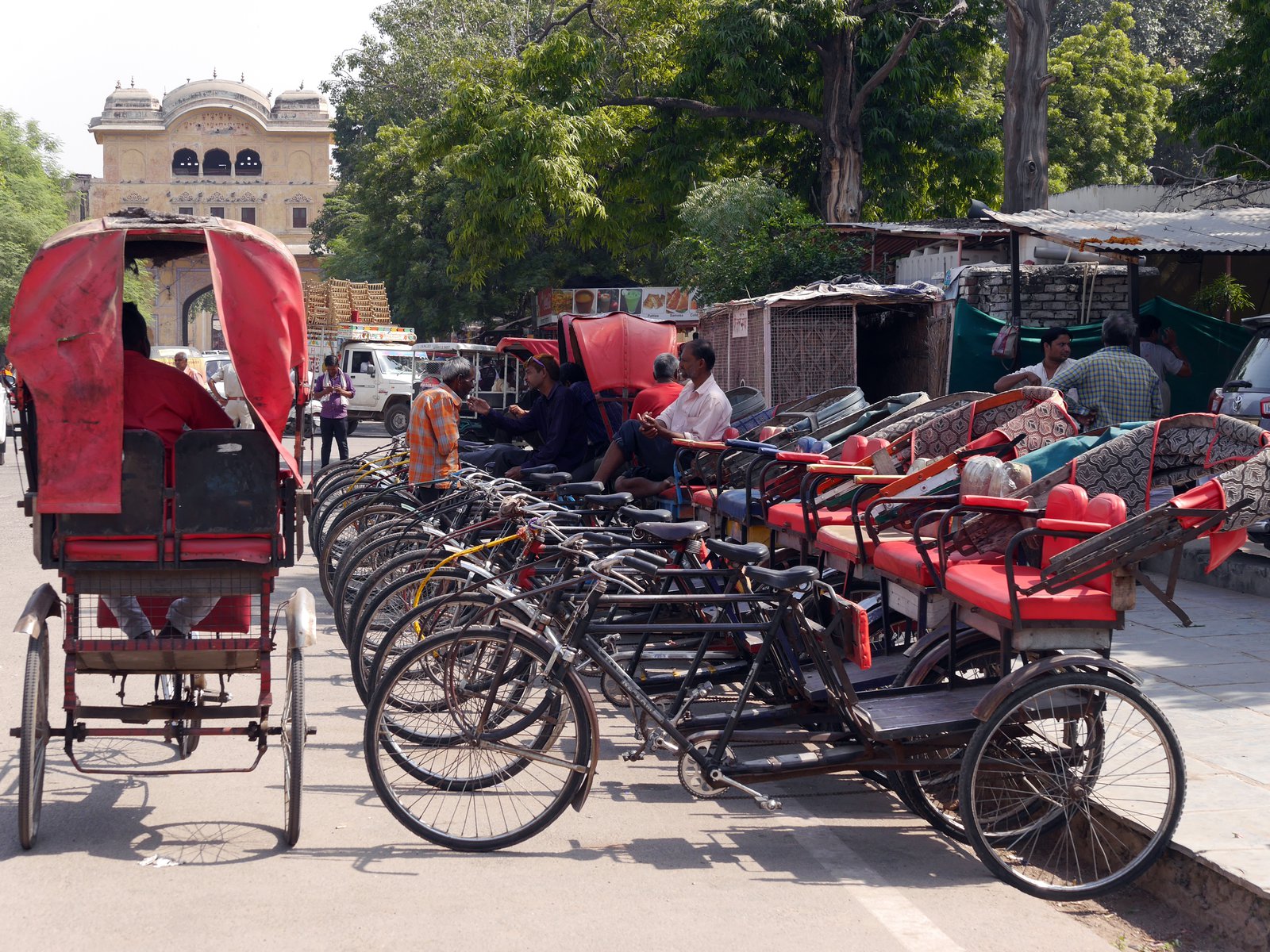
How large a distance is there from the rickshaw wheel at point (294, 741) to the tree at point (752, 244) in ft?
42.1

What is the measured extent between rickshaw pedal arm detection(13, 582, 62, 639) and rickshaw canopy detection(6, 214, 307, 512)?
411 mm

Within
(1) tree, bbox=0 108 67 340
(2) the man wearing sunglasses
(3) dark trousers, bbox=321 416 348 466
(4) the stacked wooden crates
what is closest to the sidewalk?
(2) the man wearing sunglasses

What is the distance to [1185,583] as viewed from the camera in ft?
31.7

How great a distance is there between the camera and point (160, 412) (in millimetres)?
4781

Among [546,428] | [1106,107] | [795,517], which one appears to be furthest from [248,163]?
[795,517]

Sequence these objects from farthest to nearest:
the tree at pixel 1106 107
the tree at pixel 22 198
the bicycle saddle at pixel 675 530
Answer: the tree at pixel 22 198 < the tree at pixel 1106 107 < the bicycle saddle at pixel 675 530

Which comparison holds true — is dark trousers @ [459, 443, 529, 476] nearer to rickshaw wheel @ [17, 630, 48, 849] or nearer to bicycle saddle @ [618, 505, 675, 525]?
bicycle saddle @ [618, 505, 675, 525]

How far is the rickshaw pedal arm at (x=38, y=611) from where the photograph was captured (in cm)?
431

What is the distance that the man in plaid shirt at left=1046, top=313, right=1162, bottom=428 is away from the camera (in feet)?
29.7

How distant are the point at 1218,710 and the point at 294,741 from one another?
4152 mm

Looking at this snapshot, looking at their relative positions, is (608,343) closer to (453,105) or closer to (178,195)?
(453,105)

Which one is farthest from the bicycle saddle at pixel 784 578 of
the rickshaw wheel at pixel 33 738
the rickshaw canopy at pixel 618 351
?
the rickshaw canopy at pixel 618 351

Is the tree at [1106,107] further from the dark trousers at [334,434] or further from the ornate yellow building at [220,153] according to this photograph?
the ornate yellow building at [220,153]

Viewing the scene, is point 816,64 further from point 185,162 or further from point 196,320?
point 196,320
